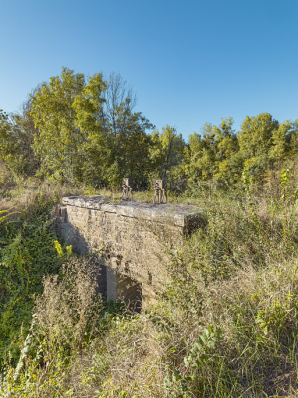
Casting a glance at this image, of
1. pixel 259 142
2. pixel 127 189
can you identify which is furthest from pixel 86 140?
pixel 259 142

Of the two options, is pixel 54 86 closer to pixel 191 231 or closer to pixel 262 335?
pixel 191 231

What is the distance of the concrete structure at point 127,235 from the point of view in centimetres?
386

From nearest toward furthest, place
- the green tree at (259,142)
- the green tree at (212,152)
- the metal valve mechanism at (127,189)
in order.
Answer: the metal valve mechanism at (127,189), the green tree at (259,142), the green tree at (212,152)

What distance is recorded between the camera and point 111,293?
5652 mm

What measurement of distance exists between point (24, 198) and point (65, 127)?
4.86 metres

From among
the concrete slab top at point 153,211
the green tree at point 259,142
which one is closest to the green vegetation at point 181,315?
the concrete slab top at point 153,211

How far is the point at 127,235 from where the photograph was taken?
4.90 meters

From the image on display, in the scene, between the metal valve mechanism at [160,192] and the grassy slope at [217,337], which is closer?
the grassy slope at [217,337]

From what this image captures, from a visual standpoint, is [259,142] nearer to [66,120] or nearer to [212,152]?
[212,152]

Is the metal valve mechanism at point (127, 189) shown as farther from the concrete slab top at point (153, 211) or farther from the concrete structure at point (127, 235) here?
the concrete slab top at point (153, 211)

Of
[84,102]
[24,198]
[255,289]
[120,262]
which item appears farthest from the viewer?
[84,102]

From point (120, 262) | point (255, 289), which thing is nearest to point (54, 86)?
point (120, 262)

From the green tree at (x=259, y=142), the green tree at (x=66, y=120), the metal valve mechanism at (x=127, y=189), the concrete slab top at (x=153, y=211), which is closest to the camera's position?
the concrete slab top at (x=153, y=211)

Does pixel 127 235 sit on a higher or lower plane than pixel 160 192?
lower
